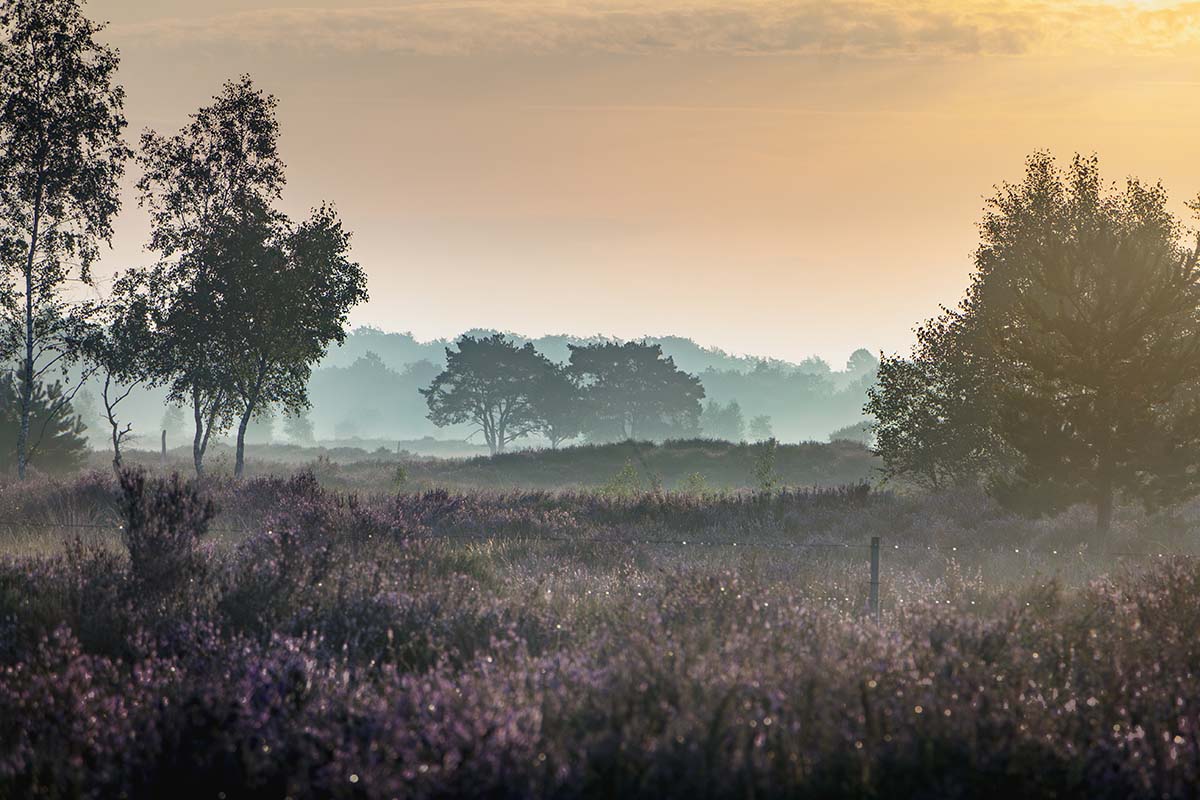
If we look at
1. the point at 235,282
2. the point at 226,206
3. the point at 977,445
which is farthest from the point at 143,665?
the point at 226,206

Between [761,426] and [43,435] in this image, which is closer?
[43,435]

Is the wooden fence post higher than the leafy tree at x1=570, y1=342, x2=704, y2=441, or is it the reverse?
the leafy tree at x1=570, y1=342, x2=704, y2=441

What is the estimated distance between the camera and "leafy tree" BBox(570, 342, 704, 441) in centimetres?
8638

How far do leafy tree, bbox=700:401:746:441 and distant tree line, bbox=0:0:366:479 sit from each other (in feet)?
337

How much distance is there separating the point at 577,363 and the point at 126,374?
5969 cm

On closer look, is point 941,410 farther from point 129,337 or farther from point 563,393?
point 563,393

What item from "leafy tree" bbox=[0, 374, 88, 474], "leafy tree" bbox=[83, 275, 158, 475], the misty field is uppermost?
"leafy tree" bbox=[83, 275, 158, 475]

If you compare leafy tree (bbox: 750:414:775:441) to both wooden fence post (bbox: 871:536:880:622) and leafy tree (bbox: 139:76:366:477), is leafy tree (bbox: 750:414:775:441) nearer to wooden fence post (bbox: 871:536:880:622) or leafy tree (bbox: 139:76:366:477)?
leafy tree (bbox: 139:76:366:477)

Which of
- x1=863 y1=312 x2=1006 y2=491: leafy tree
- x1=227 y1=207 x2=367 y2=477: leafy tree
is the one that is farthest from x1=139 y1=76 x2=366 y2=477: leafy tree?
x1=863 y1=312 x2=1006 y2=491: leafy tree

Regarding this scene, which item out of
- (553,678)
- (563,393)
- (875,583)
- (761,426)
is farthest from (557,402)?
(761,426)

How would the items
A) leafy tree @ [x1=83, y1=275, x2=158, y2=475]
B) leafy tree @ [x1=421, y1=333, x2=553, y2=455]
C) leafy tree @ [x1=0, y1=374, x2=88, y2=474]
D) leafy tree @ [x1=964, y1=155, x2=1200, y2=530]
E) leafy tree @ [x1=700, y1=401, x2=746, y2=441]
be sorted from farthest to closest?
leafy tree @ [x1=700, y1=401, x2=746, y2=441]
leafy tree @ [x1=421, y1=333, x2=553, y2=455]
leafy tree @ [x1=0, y1=374, x2=88, y2=474]
leafy tree @ [x1=83, y1=275, x2=158, y2=475]
leafy tree @ [x1=964, y1=155, x2=1200, y2=530]

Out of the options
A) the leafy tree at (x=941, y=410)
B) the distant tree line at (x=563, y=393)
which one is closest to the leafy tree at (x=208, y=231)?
the leafy tree at (x=941, y=410)

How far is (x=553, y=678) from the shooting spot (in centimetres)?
510

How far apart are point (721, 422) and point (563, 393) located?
58.3m
